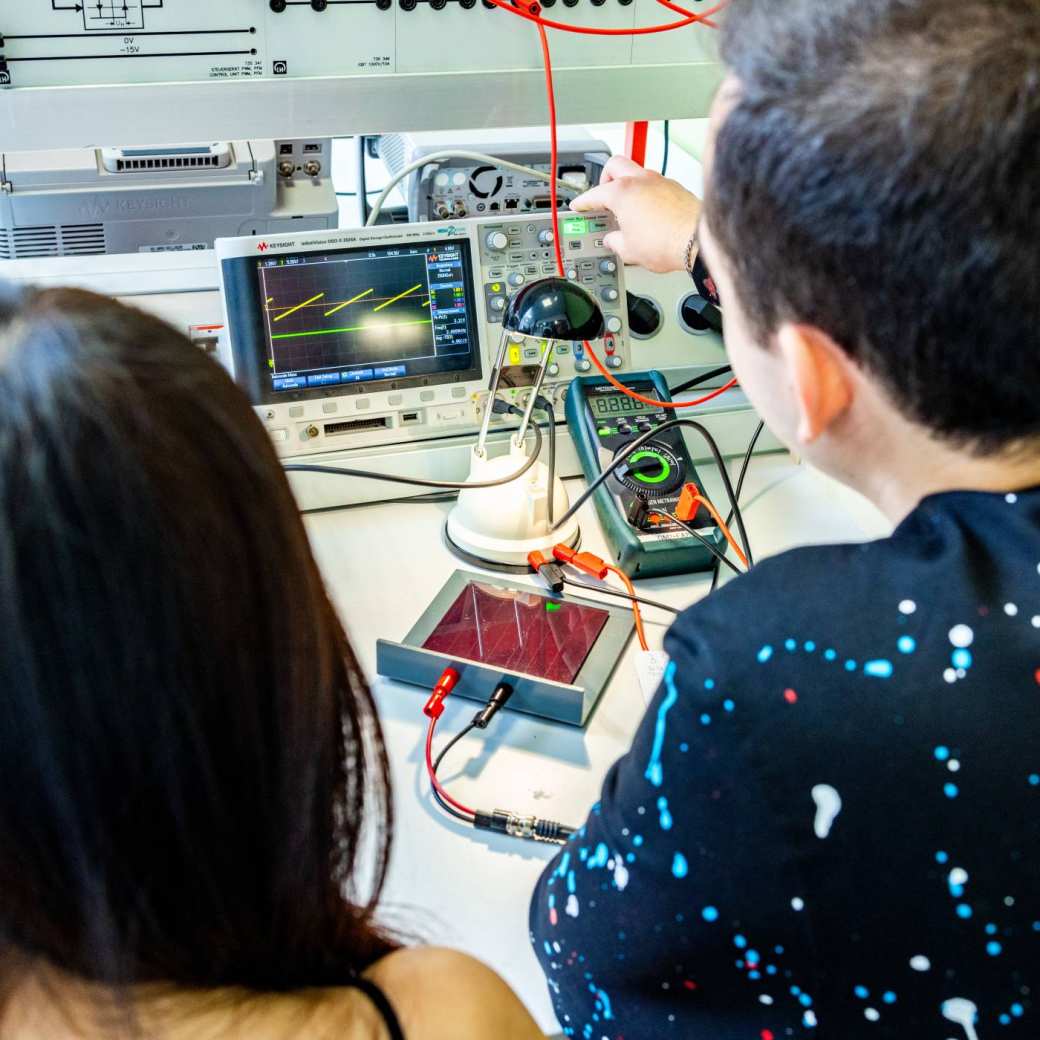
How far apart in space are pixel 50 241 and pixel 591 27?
72 cm

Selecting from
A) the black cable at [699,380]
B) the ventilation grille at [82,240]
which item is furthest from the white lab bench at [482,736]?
the ventilation grille at [82,240]

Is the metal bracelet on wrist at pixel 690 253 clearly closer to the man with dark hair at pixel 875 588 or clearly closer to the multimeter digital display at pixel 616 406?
the multimeter digital display at pixel 616 406

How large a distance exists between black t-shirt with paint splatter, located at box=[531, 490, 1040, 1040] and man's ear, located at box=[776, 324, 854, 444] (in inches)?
3.1

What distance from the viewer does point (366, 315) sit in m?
1.30

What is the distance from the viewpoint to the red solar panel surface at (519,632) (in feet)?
3.57

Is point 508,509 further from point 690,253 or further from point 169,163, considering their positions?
point 169,163

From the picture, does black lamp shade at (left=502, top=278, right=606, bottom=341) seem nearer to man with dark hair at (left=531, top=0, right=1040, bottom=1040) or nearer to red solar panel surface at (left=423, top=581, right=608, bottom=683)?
red solar panel surface at (left=423, top=581, right=608, bottom=683)

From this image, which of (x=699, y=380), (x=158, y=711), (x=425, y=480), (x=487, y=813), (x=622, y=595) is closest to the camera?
(x=158, y=711)

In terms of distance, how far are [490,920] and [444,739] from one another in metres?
0.20

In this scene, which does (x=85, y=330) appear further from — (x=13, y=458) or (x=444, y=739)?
(x=444, y=739)

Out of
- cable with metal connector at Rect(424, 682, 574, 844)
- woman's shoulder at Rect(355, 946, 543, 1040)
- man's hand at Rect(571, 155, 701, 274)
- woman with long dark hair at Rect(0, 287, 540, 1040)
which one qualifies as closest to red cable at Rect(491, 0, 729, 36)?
man's hand at Rect(571, 155, 701, 274)

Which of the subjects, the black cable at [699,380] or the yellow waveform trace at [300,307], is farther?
the black cable at [699,380]

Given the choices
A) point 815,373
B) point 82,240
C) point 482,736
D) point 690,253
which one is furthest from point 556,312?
point 82,240

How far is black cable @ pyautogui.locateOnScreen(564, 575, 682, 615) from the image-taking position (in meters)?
1.22
